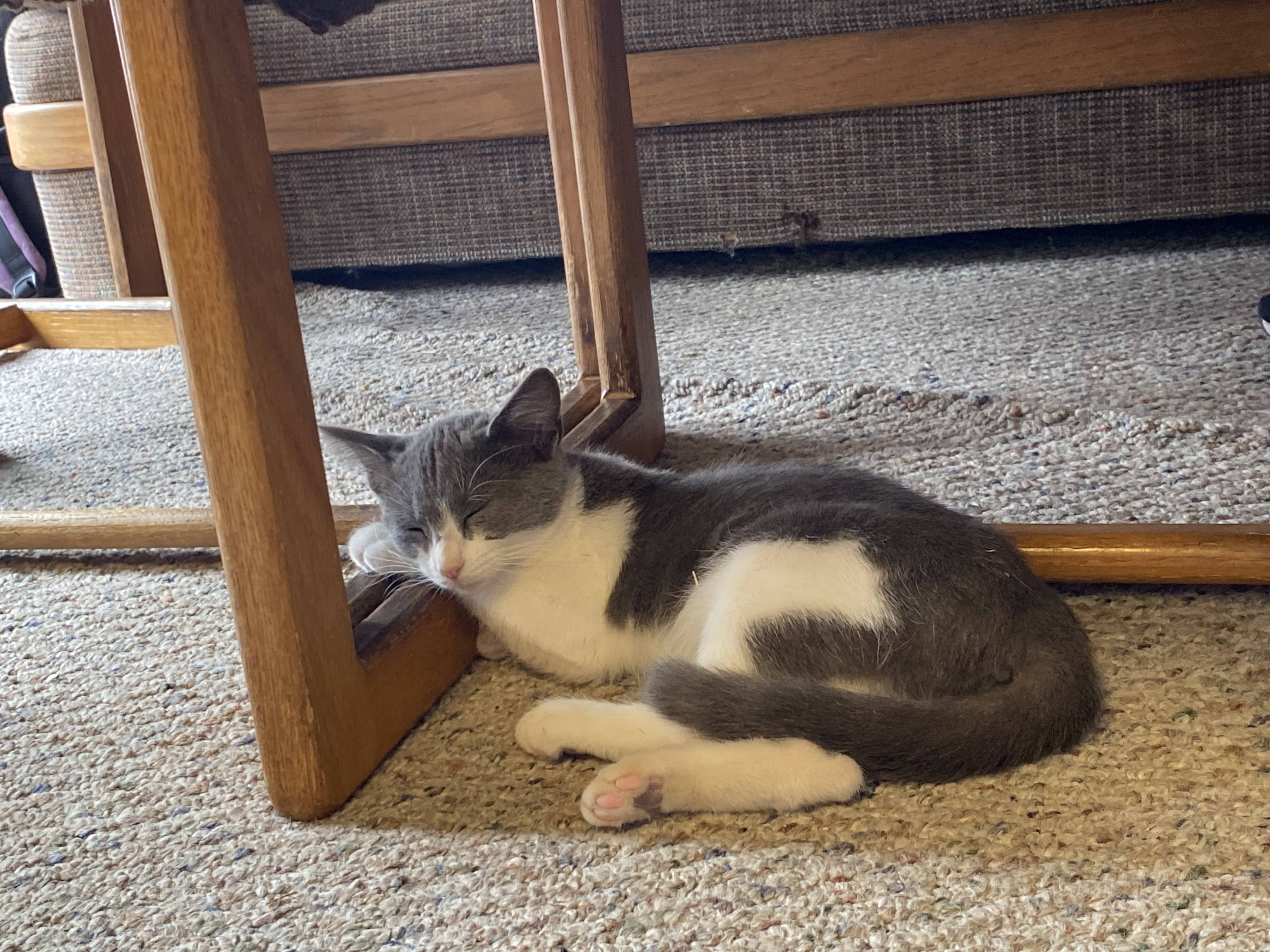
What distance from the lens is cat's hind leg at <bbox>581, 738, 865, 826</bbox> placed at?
0.82 metres

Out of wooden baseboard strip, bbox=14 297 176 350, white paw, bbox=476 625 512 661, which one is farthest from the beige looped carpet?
wooden baseboard strip, bbox=14 297 176 350

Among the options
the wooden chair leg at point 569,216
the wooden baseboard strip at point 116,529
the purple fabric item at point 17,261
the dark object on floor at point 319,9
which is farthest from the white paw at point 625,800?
the purple fabric item at point 17,261

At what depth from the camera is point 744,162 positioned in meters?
2.36

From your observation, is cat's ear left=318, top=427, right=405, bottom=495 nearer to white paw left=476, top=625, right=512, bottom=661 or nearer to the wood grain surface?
white paw left=476, top=625, right=512, bottom=661

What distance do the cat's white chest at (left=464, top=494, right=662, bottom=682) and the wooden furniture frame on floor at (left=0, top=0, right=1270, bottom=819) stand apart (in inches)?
Result: 2.2

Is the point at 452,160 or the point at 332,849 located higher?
the point at 452,160

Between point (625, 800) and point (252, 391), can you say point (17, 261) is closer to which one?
point (252, 391)

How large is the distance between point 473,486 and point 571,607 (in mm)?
143

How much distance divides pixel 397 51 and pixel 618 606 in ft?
5.72

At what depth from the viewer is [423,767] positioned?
933 millimetres

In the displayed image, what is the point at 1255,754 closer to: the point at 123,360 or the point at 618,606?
the point at 618,606

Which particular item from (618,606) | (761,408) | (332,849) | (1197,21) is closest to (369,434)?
(618,606)

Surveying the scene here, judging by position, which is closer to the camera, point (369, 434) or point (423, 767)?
point (423, 767)

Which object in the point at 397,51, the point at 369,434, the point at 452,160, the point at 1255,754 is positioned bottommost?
the point at 1255,754
